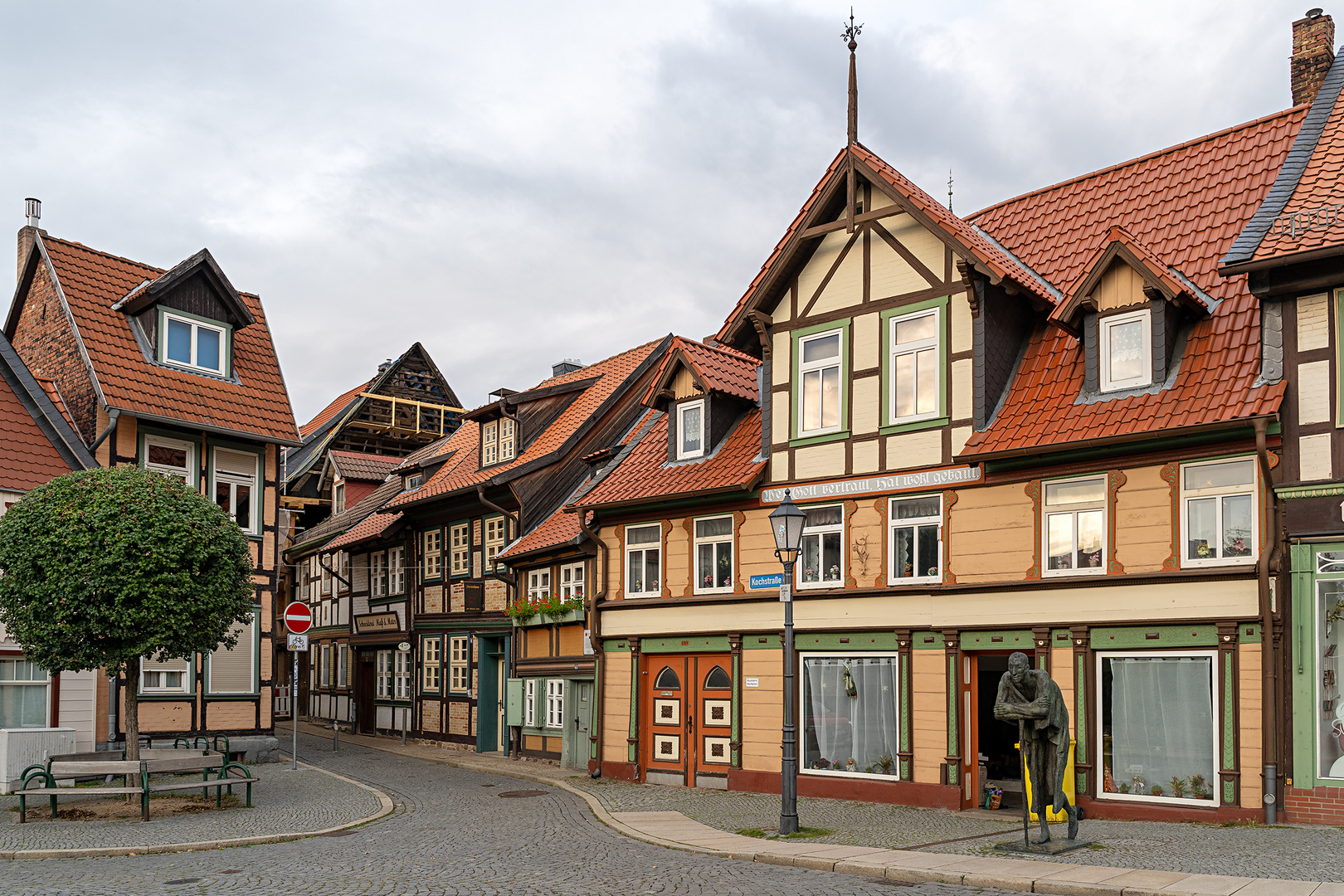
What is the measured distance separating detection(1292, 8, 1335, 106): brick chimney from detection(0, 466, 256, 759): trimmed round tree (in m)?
18.6

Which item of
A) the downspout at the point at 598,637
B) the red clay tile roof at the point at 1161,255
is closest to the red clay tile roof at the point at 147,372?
the downspout at the point at 598,637

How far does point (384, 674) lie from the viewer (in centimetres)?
3638

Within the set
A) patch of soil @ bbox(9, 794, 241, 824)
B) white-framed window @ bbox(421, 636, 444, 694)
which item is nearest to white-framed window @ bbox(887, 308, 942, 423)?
patch of soil @ bbox(9, 794, 241, 824)

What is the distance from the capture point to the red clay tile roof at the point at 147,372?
2522cm

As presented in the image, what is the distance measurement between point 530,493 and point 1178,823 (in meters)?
17.6

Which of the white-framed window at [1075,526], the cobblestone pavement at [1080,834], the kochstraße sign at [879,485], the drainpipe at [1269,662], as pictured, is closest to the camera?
the cobblestone pavement at [1080,834]

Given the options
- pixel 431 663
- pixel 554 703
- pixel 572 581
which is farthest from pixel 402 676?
pixel 572 581

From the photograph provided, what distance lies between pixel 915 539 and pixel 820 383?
10.6ft

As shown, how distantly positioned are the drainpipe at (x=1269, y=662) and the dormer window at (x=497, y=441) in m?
20.1

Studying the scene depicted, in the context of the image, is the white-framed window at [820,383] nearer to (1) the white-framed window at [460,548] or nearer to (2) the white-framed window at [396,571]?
(1) the white-framed window at [460,548]

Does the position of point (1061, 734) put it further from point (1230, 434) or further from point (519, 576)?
point (519, 576)

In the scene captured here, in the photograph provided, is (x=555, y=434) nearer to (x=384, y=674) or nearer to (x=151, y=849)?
(x=384, y=674)

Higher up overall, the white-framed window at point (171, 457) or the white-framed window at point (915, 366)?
the white-framed window at point (915, 366)

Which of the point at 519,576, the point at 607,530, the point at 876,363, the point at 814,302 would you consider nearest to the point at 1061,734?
the point at 876,363
